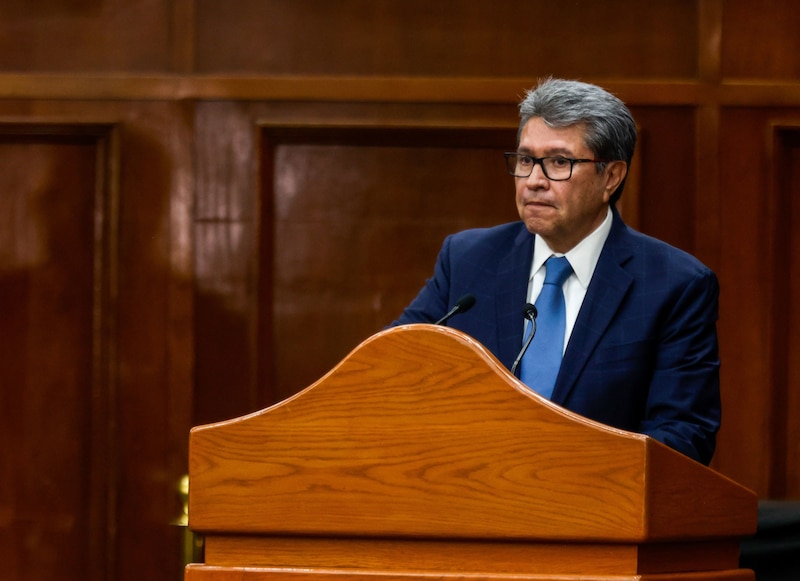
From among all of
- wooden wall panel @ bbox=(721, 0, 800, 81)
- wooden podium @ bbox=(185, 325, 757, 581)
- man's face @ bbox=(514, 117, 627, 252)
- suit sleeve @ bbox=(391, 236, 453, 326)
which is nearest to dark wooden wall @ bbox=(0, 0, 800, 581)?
wooden wall panel @ bbox=(721, 0, 800, 81)

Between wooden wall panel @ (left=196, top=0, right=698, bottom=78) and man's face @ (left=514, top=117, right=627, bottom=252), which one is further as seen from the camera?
wooden wall panel @ (left=196, top=0, right=698, bottom=78)

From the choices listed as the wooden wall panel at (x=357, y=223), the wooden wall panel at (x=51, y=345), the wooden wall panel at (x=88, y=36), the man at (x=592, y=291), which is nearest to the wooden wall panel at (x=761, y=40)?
the wooden wall panel at (x=357, y=223)

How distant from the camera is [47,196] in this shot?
3.48 m

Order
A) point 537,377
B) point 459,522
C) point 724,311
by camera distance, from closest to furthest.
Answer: point 459,522
point 537,377
point 724,311

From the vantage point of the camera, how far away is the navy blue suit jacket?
2064 millimetres

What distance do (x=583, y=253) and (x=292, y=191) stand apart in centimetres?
138

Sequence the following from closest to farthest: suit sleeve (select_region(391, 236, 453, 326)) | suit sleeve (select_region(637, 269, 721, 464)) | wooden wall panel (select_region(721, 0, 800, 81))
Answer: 1. suit sleeve (select_region(637, 269, 721, 464))
2. suit sleeve (select_region(391, 236, 453, 326))
3. wooden wall panel (select_region(721, 0, 800, 81))

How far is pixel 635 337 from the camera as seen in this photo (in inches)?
83.7

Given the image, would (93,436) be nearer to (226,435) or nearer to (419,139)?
(419,139)

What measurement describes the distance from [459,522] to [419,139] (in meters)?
2.02

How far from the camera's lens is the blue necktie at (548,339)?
7.00ft

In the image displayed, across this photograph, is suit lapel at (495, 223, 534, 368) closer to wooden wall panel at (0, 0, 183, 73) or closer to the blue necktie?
the blue necktie

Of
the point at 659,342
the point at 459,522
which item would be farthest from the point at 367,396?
the point at 659,342

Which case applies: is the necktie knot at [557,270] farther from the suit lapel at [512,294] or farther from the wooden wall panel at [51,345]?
the wooden wall panel at [51,345]
